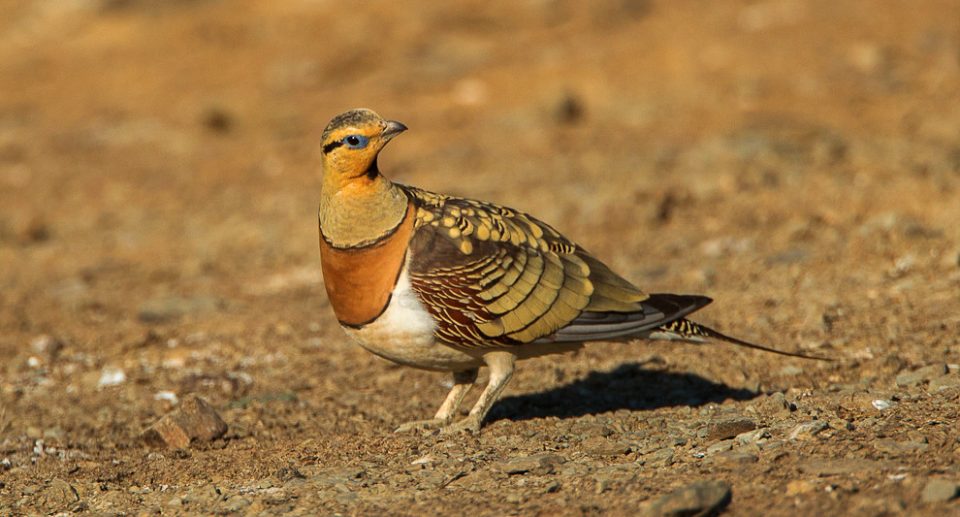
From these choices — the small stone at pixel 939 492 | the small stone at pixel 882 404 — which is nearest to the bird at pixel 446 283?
the small stone at pixel 882 404

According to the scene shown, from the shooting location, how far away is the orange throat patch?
19.6 ft

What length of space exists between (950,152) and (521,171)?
4.16 metres

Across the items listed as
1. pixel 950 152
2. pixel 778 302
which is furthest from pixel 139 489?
pixel 950 152

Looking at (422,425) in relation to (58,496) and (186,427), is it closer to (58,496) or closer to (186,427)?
(186,427)

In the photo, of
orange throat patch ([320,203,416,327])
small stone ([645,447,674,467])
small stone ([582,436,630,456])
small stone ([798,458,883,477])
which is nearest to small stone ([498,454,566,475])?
small stone ([582,436,630,456])

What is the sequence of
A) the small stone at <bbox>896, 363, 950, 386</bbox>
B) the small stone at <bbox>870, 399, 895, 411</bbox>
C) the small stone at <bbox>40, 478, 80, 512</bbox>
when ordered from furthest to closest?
1. the small stone at <bbox>896, 363, 950, 386</bbox>
2. the small stone at <bbox>870, 399, 895, 411</bbox>
3. the small stone at <bbox>40, 478, 80, 512</bbox>

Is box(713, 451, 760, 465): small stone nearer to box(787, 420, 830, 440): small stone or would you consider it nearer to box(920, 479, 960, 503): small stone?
box(787, 420, 830, 440): small stone

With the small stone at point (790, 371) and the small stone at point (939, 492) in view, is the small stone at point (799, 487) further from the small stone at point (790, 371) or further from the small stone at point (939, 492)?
the small stone at point (790, 371)

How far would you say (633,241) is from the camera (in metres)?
11.0

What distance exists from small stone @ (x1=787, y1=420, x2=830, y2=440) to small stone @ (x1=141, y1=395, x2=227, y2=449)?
3.00m

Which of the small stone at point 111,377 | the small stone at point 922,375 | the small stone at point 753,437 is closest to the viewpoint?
the small stone at point 753,437

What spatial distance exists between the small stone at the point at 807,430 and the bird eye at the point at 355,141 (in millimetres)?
2326

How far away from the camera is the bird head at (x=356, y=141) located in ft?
19.6

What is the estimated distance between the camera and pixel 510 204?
475 inches
